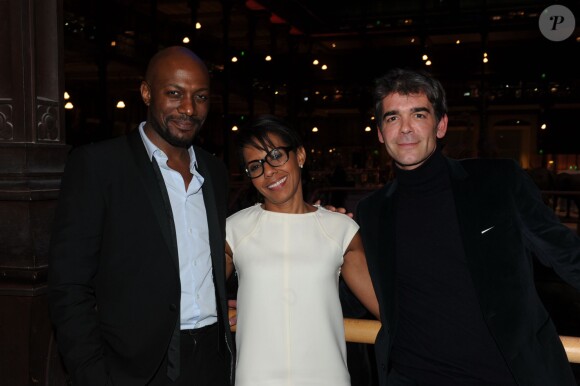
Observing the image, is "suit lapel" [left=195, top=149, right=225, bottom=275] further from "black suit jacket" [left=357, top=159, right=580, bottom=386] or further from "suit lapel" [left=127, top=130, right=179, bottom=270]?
"black suit jacket" [left=357, top=159, right=580, bottom=386]

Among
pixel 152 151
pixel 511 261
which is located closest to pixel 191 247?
pixel 152 151

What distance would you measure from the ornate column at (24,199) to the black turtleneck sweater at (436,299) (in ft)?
5.16

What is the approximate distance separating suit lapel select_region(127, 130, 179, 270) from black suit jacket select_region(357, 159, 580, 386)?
2.47ft

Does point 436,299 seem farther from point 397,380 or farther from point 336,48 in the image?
point 336,48

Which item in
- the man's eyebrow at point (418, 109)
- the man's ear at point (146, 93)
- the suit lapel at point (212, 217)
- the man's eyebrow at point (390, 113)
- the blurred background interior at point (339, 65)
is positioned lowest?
the suit lapel at point (212, 217)

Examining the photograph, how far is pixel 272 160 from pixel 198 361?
0.78m

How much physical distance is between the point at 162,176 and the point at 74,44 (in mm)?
14178

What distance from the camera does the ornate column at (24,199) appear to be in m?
2.38

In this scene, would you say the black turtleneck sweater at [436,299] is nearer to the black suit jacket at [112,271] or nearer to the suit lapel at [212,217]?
the suit lapel at [212,217]

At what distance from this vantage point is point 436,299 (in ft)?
6.00

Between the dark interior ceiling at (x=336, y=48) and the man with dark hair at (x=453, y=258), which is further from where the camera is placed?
the dark interior ceiling at (x=336, y=48)

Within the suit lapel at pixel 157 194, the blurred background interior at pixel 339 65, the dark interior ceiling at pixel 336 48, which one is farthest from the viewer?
the dark interior ceiling at pixel 336 48

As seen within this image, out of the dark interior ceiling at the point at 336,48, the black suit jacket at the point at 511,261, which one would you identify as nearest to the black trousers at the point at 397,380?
the black suit jacket at the point at 511,261

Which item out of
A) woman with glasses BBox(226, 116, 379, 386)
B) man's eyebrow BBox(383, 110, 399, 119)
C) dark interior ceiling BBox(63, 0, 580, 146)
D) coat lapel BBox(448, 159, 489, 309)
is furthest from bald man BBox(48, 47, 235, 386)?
dark interior ceiling BBox(63, 0, 580, 146)
